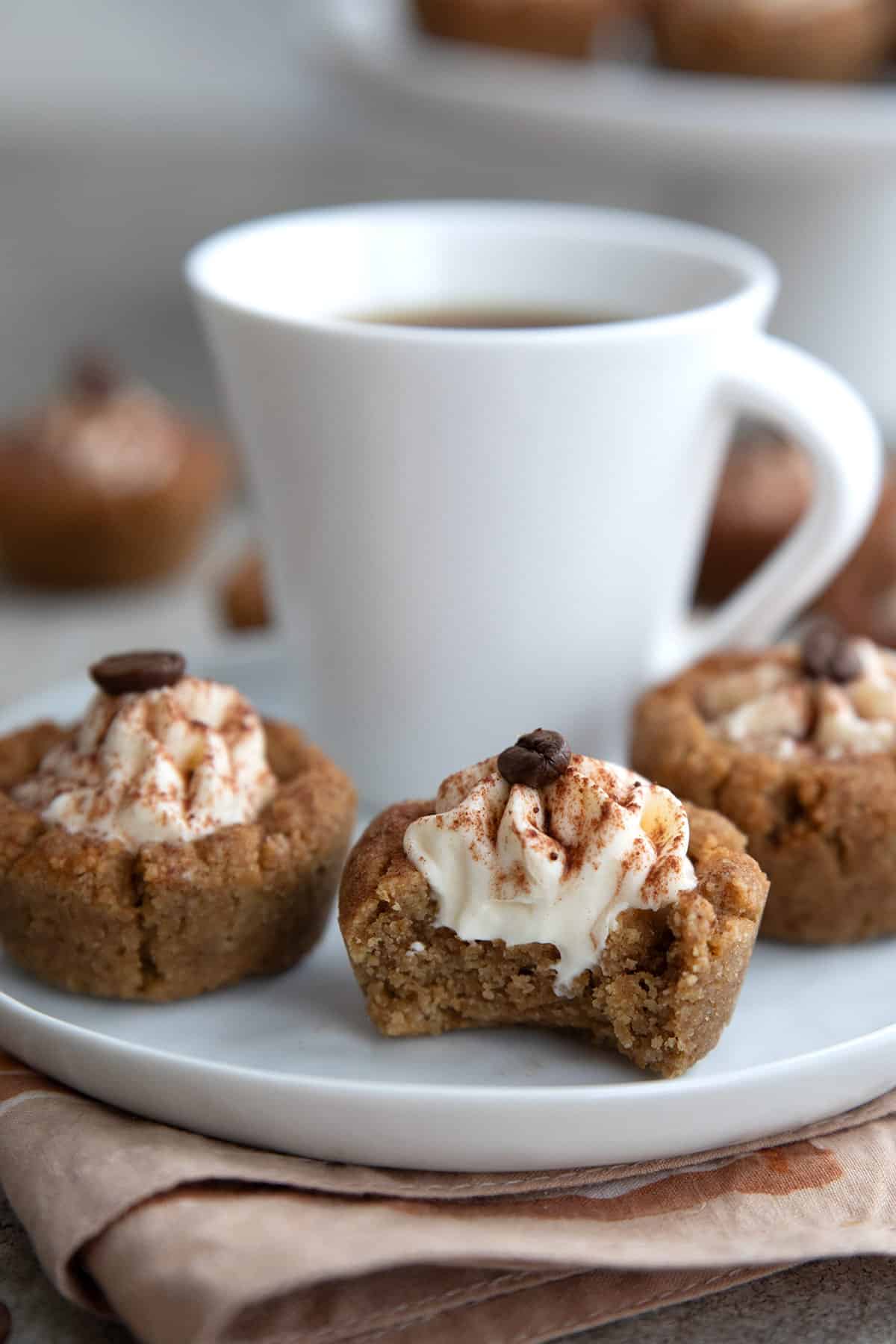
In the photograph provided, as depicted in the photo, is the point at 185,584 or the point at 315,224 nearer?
the point at 315,224

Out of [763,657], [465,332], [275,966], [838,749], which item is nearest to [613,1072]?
[275,966]

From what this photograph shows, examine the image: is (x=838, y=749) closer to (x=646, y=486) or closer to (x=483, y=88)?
(x=646, y=486)

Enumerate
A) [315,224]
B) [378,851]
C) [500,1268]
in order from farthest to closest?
[315,224] → [378,851] → [500,1268]

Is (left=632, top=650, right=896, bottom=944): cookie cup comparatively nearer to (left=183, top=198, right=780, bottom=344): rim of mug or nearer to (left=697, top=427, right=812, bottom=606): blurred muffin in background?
(left=183, top=198, right=780, bottom=344): rim of mug

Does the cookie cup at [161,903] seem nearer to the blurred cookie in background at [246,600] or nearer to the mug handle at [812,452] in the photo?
the mug handle at [812,452]

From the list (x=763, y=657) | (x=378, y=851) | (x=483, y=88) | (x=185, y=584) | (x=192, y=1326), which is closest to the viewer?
(x=192, y=1326)

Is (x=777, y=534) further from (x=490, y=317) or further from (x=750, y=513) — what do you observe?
(x=490, y=317)
